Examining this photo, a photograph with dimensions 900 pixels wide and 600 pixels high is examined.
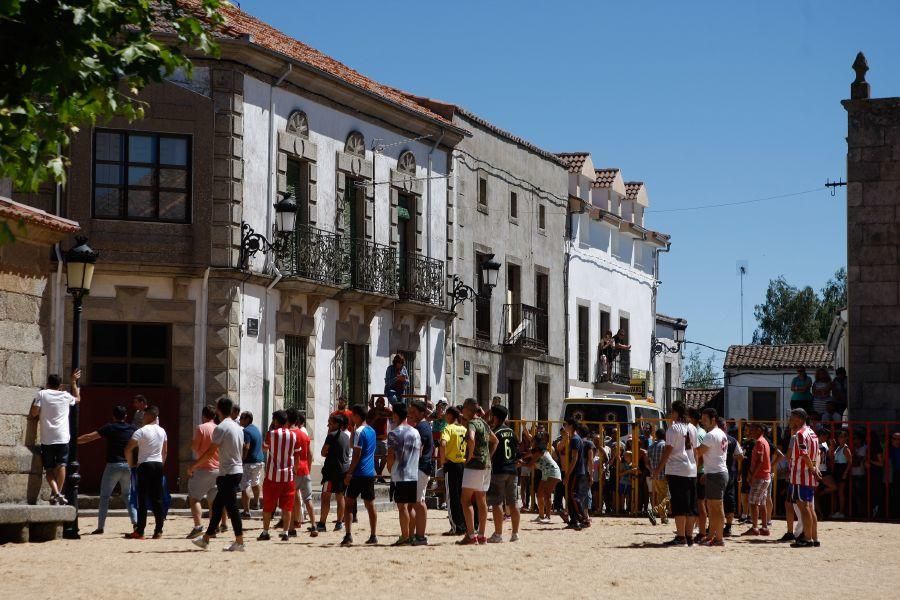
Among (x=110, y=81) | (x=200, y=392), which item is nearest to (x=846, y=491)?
(x=200, y=392)

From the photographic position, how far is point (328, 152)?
2888cm

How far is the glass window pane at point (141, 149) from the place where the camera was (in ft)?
81.8

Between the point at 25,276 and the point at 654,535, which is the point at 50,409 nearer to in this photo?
the point at 25,276

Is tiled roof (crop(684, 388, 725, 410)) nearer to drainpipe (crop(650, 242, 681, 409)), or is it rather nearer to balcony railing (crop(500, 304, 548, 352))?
drainpipe (crop(650, 242, 681, 409))

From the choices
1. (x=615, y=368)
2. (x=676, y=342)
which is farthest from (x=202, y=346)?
(x=676, y=342)

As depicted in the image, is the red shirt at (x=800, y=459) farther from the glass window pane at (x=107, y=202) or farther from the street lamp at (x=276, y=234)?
the glass window pane at (x=107, y=202)

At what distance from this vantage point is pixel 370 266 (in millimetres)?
29391

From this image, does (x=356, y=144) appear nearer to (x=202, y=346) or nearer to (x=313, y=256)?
(x=313, y=256)

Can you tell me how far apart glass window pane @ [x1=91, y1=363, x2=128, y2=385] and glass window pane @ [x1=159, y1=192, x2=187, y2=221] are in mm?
Result: 2484

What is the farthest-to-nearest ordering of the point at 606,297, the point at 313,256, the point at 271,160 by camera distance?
the point at 606,297
the point at 313,256
the point at 271,160

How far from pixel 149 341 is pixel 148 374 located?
529 mm

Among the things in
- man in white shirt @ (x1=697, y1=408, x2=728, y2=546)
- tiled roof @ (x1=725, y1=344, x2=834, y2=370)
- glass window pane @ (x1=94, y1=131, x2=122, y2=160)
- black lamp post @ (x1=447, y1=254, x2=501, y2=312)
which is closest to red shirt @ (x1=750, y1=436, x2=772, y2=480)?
man in white shirt @ (x1=697, y1=408, x2=728, y2=546)

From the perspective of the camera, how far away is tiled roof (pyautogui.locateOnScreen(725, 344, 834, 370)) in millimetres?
56781

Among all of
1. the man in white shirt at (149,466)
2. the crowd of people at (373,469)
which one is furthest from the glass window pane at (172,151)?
the man in white shirt at (149,466)
